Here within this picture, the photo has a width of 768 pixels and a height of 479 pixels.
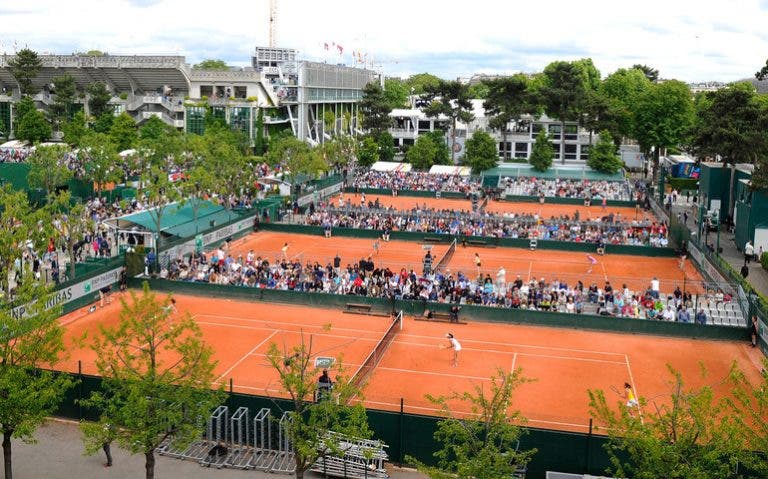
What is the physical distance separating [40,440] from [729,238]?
4794 centimetres

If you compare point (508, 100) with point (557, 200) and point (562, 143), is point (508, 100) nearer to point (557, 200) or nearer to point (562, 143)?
point (562, 143)

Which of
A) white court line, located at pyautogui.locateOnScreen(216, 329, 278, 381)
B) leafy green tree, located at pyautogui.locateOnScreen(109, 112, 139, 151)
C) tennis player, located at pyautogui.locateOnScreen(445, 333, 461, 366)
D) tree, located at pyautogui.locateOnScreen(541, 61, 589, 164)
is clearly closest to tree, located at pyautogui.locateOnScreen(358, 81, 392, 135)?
tree, located at pyautogui.locateOnScreen(541, 61, 589, 164)

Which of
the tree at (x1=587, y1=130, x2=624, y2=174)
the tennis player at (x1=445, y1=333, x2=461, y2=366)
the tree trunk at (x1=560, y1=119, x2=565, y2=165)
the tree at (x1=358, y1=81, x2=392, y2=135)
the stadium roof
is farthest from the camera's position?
the tree at (x1=358, y1=81, x2=392, y2=135)

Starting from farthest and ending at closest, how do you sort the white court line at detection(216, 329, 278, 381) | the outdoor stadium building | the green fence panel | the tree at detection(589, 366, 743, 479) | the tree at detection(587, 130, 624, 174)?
the outdoor stadium building, the tree at detection(587, 130, 624, 174), the green fence panel, the white court line at detection(216, 329, 278, 381), the tree at detection(589, 366, 743, 479)

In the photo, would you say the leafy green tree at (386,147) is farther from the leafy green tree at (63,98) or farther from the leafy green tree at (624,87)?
the leafy green tree at (63,98)

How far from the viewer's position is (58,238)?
3738 centimetres

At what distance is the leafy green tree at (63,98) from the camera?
89.8 metres

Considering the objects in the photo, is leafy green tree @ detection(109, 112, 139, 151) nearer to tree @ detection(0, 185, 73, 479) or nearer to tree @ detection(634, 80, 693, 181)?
tree @ detection(634, 80, 693, 181)

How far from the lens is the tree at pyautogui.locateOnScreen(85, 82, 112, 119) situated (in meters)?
87.7

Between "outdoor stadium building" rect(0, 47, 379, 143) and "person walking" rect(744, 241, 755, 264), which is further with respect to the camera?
"outdoor stadium building" rect(0, 47, 379, 143)

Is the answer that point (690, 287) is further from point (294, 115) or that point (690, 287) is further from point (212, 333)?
point (294, 115)

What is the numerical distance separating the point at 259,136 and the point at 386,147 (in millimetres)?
16091

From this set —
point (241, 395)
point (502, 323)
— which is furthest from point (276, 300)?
point (241, 395)

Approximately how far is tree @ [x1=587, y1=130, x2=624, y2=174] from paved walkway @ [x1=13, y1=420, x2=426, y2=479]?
65132 mm
